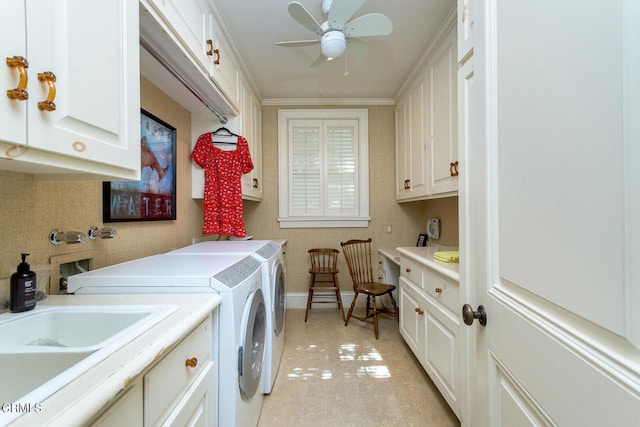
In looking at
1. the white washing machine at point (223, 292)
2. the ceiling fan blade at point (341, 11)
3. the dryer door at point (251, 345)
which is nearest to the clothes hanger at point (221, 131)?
the ceiling fan blade at point (341, 11)

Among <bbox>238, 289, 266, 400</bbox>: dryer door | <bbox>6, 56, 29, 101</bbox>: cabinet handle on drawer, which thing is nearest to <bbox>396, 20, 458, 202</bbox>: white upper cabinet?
<bbox>238, 289, 266, 400</bbox>: dryer door

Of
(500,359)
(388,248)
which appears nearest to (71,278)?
(500,359)

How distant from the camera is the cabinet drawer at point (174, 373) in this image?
63 cm

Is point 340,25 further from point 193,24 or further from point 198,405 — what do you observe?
point 198,405

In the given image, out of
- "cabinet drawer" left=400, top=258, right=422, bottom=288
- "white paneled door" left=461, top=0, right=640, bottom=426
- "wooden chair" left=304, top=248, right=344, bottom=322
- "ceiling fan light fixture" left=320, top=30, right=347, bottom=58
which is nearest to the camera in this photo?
"white paneled door" left=461, top=0, right=640, bottom=426

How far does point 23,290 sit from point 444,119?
2371 millimetres

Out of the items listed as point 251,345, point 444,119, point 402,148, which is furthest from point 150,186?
point 402,148

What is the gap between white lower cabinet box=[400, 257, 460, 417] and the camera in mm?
1423

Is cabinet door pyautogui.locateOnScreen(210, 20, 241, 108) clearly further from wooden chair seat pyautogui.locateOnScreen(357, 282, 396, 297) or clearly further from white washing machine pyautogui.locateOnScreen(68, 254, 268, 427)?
wooden chair seat pyautogui.locateOnScreen(357, 282, 396, 297)

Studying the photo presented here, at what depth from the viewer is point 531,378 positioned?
591 mm

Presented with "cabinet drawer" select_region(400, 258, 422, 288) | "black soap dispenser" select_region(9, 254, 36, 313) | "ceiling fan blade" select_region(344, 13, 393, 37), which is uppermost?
"ceiling fan blade" select_region(344, 13, 393, 37)

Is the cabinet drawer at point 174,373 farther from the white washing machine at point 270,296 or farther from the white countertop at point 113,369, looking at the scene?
the white washing machine at point 270,296

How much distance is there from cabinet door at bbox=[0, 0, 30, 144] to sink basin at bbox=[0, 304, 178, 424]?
474 mm

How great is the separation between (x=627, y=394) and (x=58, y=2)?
132 cm
